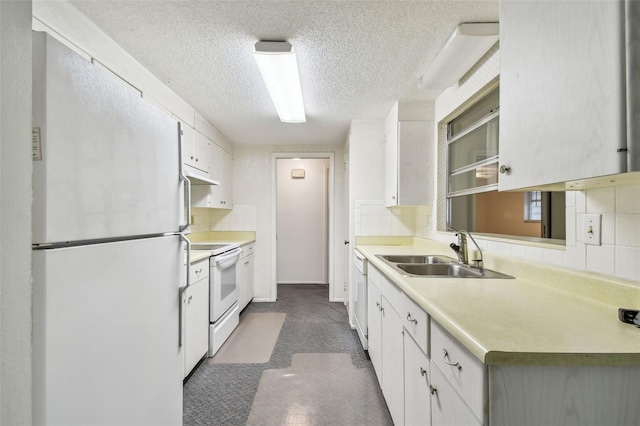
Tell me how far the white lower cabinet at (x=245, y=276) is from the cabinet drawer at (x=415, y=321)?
237 cm

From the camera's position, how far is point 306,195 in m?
5.32

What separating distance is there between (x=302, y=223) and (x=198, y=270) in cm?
312

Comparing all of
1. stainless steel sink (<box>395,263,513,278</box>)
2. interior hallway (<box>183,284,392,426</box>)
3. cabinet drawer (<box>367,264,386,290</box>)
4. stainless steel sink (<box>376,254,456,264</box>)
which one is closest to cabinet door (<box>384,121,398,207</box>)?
stainless steel sink (<box>376,254,456,264</box>)

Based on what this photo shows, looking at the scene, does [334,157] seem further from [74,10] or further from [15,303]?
[15,303]

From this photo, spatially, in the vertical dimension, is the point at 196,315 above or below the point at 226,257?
below

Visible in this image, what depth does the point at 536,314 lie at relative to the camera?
948 millimetres

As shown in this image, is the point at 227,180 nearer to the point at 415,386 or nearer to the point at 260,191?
the point at 260,191

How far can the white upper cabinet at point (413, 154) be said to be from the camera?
274 centimetres

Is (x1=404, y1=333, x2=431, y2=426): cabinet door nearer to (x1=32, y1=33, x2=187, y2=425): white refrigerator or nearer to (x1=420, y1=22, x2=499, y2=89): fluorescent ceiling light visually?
(x1=32, y1=33, x2=187, y2=425): white refrigerator

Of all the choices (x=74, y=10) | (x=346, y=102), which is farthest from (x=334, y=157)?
(x=74, y=10)

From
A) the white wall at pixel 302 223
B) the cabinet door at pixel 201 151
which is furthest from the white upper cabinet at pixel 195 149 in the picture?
the white wall at pixel 302 223

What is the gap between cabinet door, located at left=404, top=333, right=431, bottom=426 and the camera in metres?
1.11

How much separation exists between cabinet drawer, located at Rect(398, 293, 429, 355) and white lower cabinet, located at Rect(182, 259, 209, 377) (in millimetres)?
1405

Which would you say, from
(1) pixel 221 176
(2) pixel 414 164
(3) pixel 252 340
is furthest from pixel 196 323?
(2) pixel 414 164
